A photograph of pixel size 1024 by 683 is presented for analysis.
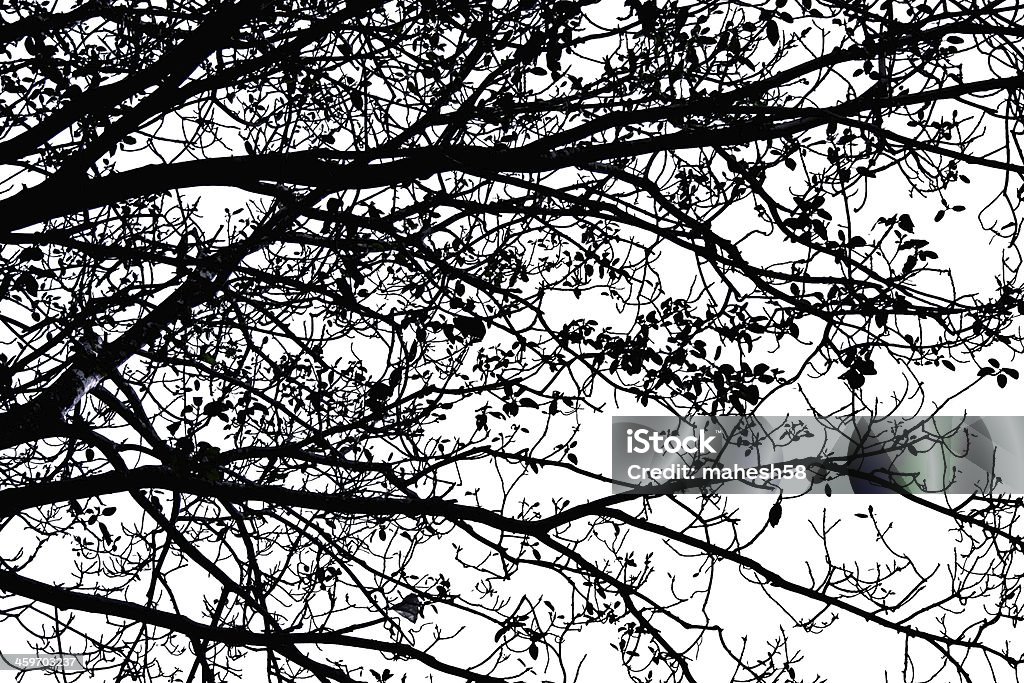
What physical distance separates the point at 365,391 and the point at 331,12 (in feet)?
5.94

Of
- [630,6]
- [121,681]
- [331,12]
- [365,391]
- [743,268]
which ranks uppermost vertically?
[331,12]

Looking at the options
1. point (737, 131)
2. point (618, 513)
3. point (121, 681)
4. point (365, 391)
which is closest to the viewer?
point (737, 131)

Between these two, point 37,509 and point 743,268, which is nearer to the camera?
point 743,268

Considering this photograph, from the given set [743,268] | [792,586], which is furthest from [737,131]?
[792,586]

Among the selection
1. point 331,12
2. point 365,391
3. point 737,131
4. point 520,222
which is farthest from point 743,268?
point 331,12

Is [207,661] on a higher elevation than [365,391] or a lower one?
lower

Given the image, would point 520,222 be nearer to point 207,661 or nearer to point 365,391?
point 365,391

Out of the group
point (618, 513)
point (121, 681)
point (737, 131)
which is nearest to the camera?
point (737, 131)

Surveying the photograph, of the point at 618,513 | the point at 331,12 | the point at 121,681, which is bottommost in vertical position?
the point at 121,681

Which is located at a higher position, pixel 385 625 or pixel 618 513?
pixel 618 513

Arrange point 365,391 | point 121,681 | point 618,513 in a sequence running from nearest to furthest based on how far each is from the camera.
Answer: point 365,391, point 618,513, point 121,681

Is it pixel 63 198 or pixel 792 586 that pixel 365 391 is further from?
pixel 792 586

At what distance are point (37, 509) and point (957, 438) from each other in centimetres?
427

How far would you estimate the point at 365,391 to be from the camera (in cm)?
370
